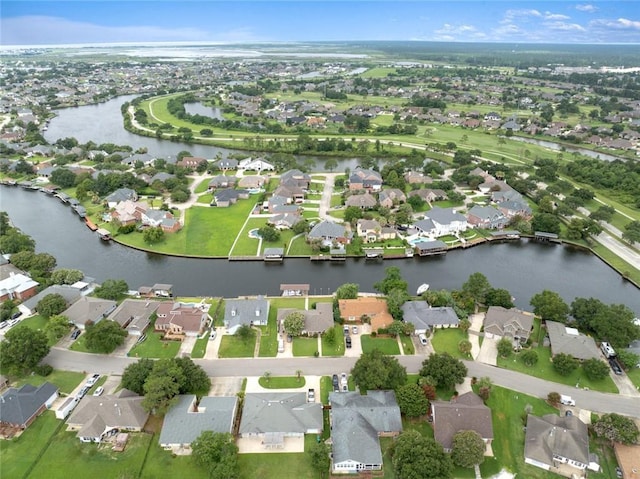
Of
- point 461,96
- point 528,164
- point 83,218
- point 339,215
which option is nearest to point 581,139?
point 528,164

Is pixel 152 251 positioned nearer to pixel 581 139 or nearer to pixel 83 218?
pixel 83 218

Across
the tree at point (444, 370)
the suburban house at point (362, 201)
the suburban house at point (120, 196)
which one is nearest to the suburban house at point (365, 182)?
the suburban house at point (362, 201)

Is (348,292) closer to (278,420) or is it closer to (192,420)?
(278,420)

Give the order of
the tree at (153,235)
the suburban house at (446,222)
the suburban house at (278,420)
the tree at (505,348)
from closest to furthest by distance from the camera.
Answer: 1. the suburban house at (278,420)
2. the tree at (505,348)
3. the tree at (153,235)
4. the suburban house at (446,222)

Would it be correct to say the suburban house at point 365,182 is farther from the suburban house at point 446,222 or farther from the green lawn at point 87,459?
the green lawn at point 87,459

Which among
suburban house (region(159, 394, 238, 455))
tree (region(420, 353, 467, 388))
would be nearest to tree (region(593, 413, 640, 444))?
tree (region(420, 353, 467, 388))

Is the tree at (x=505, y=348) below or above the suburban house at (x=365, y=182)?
below

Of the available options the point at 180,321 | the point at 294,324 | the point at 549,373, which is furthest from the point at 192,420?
the point at 549,373
